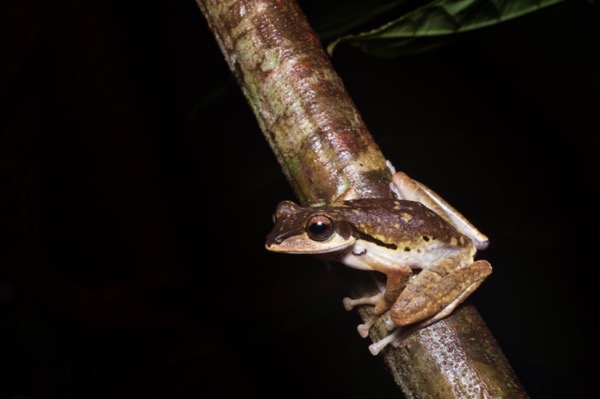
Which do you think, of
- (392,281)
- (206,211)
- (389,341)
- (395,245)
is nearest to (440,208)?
(395,245)

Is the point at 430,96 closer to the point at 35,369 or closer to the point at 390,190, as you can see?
the point at 390,190

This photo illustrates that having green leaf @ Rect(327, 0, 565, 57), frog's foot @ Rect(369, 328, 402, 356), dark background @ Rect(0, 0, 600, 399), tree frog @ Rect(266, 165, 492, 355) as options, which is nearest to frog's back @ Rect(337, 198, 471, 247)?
tree frog @ Rect(266, 165, 492, 355)

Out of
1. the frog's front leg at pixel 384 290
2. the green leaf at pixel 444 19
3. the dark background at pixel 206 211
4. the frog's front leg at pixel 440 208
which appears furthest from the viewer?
the dark background at pixel 206 211

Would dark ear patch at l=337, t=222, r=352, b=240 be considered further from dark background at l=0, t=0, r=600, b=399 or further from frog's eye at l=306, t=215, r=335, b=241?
dark background at l=0, t=0, r=600, b=399

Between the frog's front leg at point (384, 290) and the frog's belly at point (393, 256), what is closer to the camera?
the frog's front leg at point (384, 290)

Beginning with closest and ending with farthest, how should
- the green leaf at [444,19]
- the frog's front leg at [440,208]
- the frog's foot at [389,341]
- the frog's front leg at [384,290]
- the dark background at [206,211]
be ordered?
1. the frog's foot at [389,341]
2. the frog's front leg at [384,290]
3. the green leaf at [444,19]
4. the frog's front leg at [440,208]
5. the dark background at [206,211]

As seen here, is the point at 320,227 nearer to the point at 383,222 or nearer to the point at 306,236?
the point at 306,236

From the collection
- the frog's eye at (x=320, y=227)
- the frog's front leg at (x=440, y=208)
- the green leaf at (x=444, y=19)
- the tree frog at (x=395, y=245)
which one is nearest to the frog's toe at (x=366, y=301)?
the tree frog at (x=395, y=245)

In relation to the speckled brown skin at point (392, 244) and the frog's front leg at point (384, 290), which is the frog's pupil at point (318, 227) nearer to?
the speckled brown skin at point (392, 244)
